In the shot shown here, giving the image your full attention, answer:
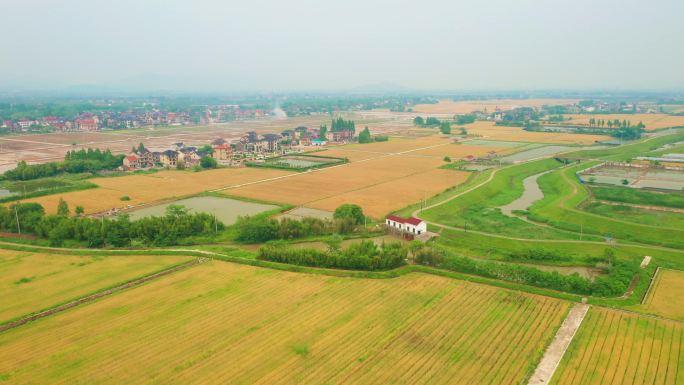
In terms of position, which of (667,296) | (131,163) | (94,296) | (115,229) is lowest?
(667,296)

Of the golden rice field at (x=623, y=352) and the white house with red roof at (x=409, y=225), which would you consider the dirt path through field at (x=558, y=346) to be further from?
the white house with red roof at (x=409, y=225)

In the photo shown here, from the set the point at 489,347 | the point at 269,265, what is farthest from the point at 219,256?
the point at 489,347

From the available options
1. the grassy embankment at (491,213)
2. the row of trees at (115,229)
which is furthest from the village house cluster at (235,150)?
the grassy embankment at (491,213)

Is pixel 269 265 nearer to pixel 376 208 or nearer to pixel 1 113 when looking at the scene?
pixel 376 208

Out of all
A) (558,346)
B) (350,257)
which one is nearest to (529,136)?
(350,257)

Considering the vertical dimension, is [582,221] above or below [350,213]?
below

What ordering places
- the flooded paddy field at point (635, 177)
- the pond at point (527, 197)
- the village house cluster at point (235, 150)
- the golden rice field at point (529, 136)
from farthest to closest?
the golden rice field at point (529, 136) < the village house cluster at point (235, 150) < the flooded paddy field at point (635, 177) < the pond at point (527, 197)

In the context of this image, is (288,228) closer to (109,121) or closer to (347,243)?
(347,243)
